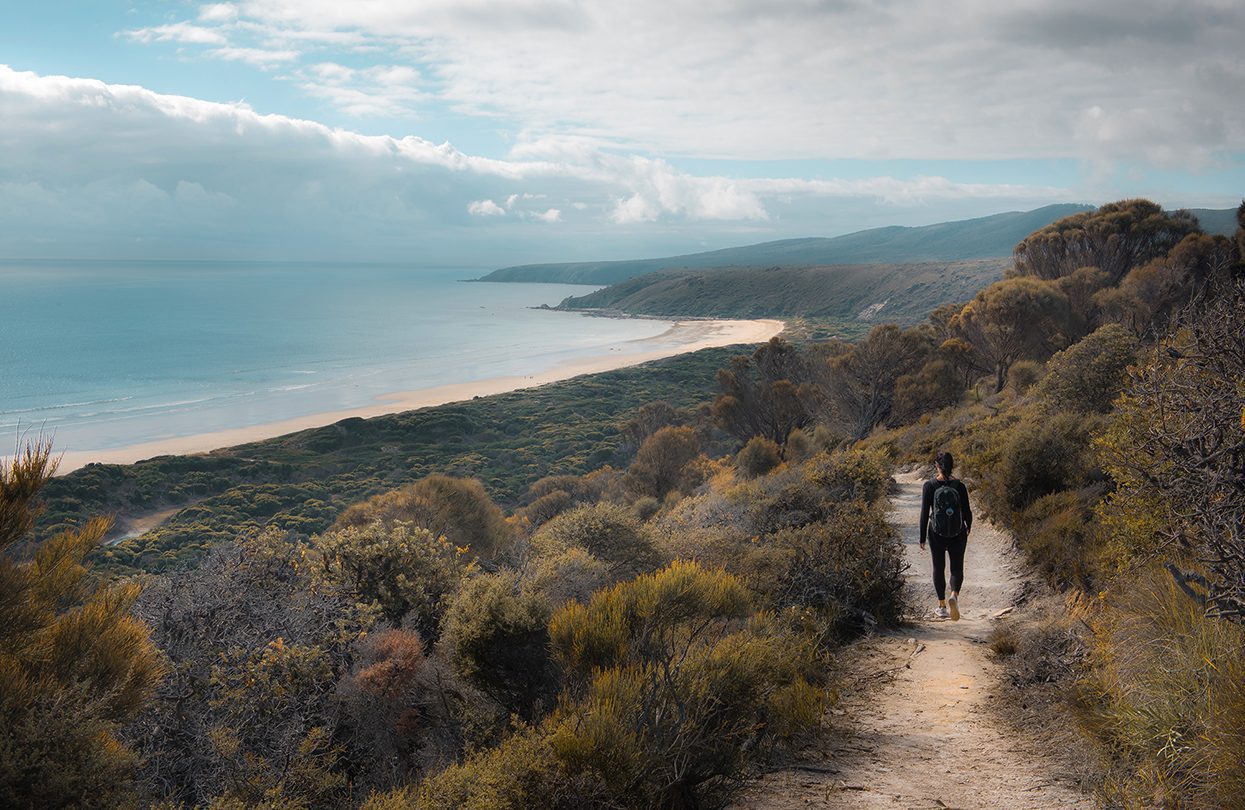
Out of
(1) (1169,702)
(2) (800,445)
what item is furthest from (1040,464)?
(2) (800,445)

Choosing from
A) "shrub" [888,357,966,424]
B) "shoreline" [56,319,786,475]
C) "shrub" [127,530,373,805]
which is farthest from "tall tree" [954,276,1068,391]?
"shoreline" [56,319,786,475]

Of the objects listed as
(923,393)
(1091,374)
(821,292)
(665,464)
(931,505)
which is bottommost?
(665,464)

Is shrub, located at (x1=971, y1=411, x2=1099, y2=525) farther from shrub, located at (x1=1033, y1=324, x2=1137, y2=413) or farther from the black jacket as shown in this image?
shrub, located at (x1=1033, y1=324, x2=1137, y2=413)

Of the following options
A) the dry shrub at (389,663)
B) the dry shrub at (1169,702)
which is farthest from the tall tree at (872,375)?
the dry shrub at (1169,702)

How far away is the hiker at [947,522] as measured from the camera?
25.4 feet

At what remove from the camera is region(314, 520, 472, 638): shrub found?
965cm

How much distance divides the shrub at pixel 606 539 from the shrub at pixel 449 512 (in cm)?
961

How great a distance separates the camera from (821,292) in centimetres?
15525

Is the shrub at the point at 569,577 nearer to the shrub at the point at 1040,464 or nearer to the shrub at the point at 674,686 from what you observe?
the shrub at the point at 674,686

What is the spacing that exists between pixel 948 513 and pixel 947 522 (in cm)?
10

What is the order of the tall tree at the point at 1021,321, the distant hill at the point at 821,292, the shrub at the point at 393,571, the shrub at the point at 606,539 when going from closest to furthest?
the shrub at the point at 393,571 < the shrub at the point at 606,539 < the tall tree at the point at 1021,321 < the distant hill at the point at 821,292

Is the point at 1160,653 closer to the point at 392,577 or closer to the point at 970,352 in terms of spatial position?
the point at 392,577

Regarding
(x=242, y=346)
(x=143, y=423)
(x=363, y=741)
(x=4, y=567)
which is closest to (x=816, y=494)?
(x=363, y=741)

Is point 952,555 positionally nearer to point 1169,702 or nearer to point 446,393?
point 1169,702
